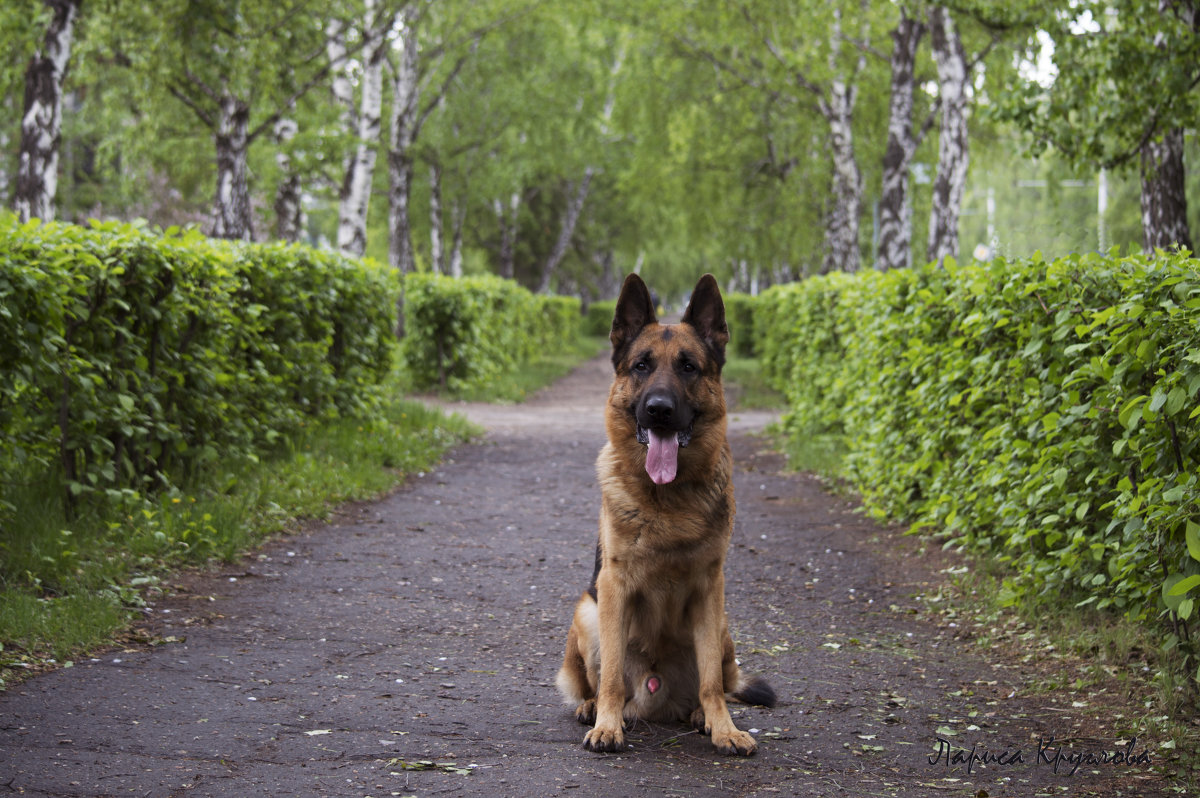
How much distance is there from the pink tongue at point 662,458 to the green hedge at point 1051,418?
1862 millimetres

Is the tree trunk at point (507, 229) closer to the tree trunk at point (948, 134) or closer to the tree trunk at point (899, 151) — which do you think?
the tree trunk at point (899, 151)

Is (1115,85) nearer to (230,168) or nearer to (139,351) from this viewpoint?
(139,351)

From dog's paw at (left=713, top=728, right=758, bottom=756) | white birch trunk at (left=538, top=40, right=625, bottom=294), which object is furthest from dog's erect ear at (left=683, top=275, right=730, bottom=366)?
white birch trunk at (left=538, top=40, right=625, bottom=294)

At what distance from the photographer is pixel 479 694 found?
5020 mm

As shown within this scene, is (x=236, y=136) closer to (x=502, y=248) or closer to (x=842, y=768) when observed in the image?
(x=842, y=768)

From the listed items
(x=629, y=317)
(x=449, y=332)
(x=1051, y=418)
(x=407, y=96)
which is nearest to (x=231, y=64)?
(x=449, y=332)

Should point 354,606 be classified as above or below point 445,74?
below

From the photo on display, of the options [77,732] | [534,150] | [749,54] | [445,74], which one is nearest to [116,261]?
[77,732]

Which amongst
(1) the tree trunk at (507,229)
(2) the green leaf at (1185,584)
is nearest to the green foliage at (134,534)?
(2) the green leaf at (1185,584)

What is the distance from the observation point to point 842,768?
4.11 metres

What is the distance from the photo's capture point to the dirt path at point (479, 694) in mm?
3887

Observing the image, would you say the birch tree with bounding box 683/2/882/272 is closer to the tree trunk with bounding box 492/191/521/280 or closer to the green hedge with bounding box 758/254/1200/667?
the green hedge with bounding box 758/254/1200/667

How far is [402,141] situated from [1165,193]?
62.0 feet

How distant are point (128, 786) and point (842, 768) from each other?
2.61 meters
